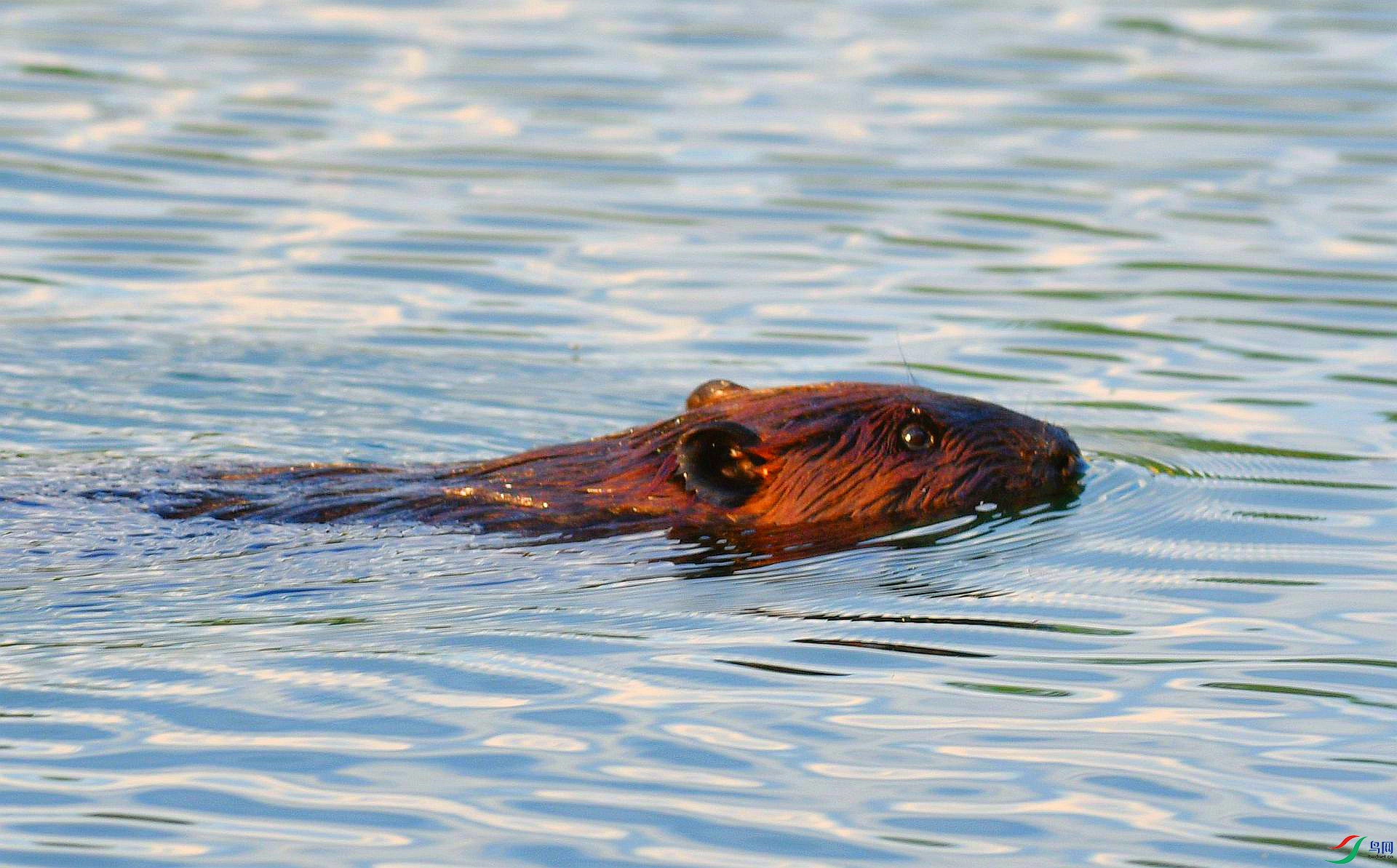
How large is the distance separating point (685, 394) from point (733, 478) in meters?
2.38

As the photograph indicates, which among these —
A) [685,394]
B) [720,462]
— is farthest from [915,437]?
[685,394]

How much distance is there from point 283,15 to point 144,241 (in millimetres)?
6035

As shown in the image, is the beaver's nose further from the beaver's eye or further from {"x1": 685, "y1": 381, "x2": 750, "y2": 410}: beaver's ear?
{"x1": 685, "y1": 381, "x2": 750, "y2": 410}: beaver's ear

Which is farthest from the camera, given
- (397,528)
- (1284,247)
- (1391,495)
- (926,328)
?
(1284,247)

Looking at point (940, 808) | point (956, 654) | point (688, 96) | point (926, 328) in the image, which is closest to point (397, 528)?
point (956, 654)

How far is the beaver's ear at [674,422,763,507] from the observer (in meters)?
7.34

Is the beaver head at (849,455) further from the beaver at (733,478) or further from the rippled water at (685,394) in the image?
the rippled water at (685,394)

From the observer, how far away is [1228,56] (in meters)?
17.2

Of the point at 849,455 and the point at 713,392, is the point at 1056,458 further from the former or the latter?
the point at 713,392

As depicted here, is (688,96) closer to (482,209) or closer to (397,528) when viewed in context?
(482,209)

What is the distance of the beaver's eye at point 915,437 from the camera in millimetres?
7496

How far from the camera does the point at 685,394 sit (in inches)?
387

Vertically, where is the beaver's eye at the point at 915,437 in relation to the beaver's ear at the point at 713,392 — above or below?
below

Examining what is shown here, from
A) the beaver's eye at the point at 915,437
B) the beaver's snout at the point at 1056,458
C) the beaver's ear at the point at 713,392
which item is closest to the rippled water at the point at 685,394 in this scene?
the beaver's snout at the point at 1056,458
